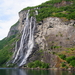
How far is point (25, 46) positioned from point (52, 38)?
18050 mm

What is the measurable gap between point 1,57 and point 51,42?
41491mm

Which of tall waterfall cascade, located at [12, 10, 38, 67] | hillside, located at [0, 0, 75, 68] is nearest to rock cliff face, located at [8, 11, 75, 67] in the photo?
hillside, located at [0, 0, 75, 68]

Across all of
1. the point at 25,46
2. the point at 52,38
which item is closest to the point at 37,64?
the point at 52,38

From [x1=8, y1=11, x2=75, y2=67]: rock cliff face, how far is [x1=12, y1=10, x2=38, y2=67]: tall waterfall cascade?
3.32 m

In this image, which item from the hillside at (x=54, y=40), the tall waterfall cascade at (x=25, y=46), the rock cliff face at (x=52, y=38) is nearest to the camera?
the hillside at (x=54, y=40)

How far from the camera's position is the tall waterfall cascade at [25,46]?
85.2 metres

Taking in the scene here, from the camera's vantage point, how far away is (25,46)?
91.4 m

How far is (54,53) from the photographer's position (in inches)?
2788

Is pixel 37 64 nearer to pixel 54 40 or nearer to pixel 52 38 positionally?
pixel 54 40

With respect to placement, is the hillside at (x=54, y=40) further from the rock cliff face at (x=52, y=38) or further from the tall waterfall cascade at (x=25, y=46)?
the tall waterfall cascade at (x=25, y=46)

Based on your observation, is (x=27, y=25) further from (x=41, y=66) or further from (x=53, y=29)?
(x=41, y=66)

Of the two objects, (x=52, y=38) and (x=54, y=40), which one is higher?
(x=52, y=38)

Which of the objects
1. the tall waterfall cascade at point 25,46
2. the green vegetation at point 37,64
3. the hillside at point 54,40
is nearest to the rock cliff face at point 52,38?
the hillside at point 54,40

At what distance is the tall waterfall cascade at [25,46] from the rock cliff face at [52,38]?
10.9 ft
